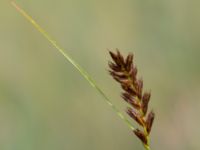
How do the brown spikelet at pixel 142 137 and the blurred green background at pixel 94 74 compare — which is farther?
the blurred green background at pixel 94 74

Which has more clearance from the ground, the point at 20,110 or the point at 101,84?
the point at 20,110

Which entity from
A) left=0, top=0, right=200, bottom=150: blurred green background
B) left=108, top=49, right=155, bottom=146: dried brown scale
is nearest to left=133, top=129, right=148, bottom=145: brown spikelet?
left=108, top=49, right=155, bottom=146: dried brown scale

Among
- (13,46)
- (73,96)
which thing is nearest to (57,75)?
(73,96)

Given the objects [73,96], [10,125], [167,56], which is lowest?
[167,56]

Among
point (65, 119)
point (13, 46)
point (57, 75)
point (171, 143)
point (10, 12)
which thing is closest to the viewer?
point (171, 143)

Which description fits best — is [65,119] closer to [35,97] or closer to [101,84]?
[35,97]

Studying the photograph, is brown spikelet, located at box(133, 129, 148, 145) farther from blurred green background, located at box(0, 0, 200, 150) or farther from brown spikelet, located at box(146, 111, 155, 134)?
blurred green background, located at box(0, 0, 200, 150)

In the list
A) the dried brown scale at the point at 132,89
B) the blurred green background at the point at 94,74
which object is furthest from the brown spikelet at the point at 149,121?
the blurred green background at the point at 94,74

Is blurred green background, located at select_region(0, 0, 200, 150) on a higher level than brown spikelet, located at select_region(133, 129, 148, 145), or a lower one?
lower

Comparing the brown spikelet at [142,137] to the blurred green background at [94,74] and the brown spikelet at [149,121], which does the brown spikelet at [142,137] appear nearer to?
the brown spikelet at [149,121]
